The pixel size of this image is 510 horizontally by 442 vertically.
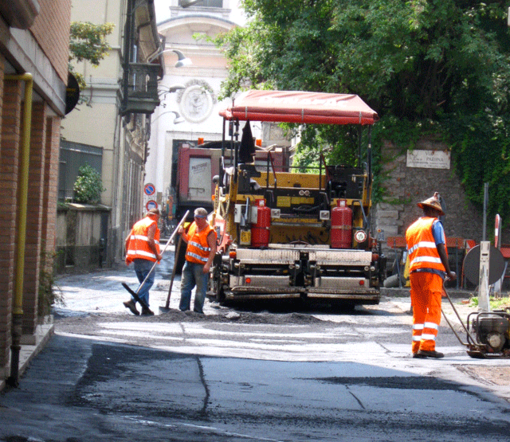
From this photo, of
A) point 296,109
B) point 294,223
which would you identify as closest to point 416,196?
point 294,223

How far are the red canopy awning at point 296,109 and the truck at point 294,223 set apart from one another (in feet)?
0.05

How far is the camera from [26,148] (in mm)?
6805

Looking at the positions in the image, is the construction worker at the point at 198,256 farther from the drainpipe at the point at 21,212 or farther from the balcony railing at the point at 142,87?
the balcony railing at the point at 142,87

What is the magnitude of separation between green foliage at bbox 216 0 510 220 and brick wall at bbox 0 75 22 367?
12.1 meters

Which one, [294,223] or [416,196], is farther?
[416,196]

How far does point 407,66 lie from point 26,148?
45.3 feet

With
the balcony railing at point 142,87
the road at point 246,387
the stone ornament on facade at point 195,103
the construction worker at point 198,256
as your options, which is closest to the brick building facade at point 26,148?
the road at point 246,387

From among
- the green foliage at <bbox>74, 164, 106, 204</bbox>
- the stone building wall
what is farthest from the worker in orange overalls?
the green foliage at <bbox>74, 164, 106, 204</bbox>

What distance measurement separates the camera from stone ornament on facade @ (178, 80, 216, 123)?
2126 inches

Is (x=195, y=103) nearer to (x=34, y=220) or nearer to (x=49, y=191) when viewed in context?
(x=49, y=191)

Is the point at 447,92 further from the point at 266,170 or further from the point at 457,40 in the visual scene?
the point at 266,170

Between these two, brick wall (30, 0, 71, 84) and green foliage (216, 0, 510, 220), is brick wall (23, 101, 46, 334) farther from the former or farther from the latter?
green foliage (216, 0, 510, 220)

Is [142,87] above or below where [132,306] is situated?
above

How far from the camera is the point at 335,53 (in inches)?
796
